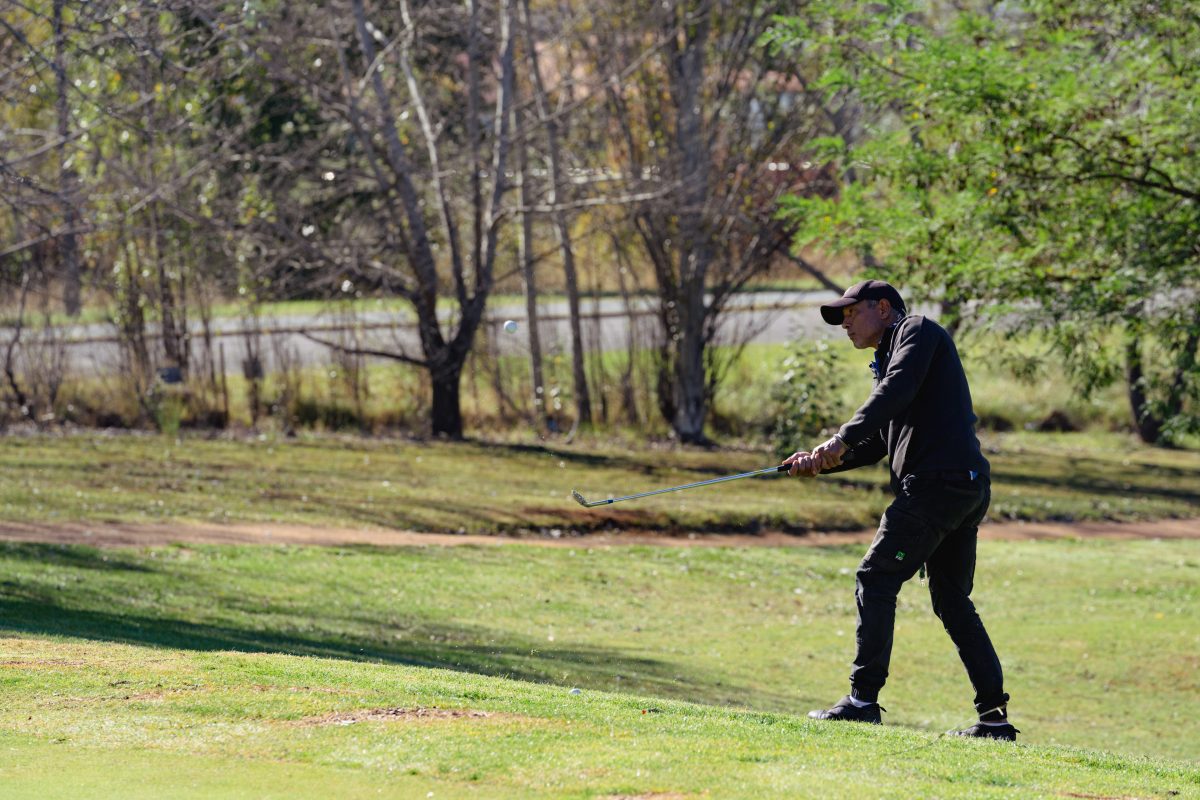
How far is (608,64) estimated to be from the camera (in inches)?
1037

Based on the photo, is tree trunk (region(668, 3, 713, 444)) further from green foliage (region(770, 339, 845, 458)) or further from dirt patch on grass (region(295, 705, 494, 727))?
dirt patch on grass (region(295, 705, 494, 727))

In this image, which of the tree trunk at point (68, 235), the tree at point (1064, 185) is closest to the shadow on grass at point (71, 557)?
the tree trunk at point (68, 235)

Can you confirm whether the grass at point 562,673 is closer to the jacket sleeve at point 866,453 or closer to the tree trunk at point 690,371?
the jacket sleeve at point 866,453

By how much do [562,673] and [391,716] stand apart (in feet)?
12.7

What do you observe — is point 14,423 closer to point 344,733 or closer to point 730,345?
point 730,345

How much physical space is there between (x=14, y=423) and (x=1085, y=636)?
17.7 metres

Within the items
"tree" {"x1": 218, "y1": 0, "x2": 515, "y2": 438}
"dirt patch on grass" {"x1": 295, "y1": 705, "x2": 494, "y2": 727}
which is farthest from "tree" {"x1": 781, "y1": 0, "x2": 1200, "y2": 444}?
"tree" {"x1": 218, "y1": 0, "x2": 515, "y2": 438}

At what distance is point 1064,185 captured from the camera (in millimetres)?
13195

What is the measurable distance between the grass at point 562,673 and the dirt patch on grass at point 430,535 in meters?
0.61

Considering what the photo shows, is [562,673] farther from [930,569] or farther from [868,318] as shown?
[868,318]

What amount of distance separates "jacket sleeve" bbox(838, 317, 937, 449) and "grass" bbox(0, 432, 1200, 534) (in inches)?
455

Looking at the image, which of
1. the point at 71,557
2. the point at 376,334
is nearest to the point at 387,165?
the point at 376,334

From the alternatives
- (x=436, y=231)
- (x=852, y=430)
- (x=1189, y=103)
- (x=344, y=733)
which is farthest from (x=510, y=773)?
(x=436, y=231)

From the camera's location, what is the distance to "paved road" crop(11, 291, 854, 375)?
2577cm
